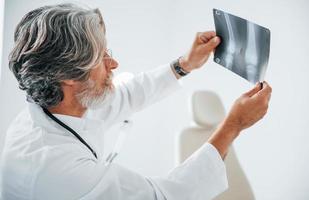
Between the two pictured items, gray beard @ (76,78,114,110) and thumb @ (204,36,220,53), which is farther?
thumb @ (204,36,220,53)

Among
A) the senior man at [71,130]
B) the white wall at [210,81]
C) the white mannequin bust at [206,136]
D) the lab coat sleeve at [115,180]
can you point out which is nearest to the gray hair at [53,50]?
the senior man at [71,130]

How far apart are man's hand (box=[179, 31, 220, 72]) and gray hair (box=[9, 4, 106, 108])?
1.31 feet

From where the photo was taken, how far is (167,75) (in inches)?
55.5

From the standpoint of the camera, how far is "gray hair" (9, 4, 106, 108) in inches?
37.7

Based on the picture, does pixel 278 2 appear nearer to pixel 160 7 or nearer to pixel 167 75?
pixel 167 75

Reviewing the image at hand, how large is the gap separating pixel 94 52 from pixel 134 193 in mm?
402

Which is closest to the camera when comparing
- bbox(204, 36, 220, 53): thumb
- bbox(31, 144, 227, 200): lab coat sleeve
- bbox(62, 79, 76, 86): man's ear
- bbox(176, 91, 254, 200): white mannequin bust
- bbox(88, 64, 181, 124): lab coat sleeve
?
bbox(31, 144, 227, 200): lab coat sleeve

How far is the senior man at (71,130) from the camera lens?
35.5 inches

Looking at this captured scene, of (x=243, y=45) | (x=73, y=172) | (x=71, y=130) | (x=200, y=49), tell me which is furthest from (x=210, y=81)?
(x=73, y=172)

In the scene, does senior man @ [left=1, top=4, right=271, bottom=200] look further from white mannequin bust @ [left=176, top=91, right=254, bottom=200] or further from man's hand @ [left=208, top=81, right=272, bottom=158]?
white mannequin bust @ [left=176, top=91, right=254, bottom=200]

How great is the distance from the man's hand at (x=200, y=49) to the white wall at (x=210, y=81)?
0.70 m

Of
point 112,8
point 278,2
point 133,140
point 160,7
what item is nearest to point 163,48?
point 160,7

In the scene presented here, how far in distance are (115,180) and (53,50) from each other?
382mm

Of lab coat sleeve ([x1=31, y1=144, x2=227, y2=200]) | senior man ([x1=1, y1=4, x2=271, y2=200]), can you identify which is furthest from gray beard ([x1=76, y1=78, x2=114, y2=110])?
lab coat sleeve ([x1=31, y1=144, x2=227, y2=200])
